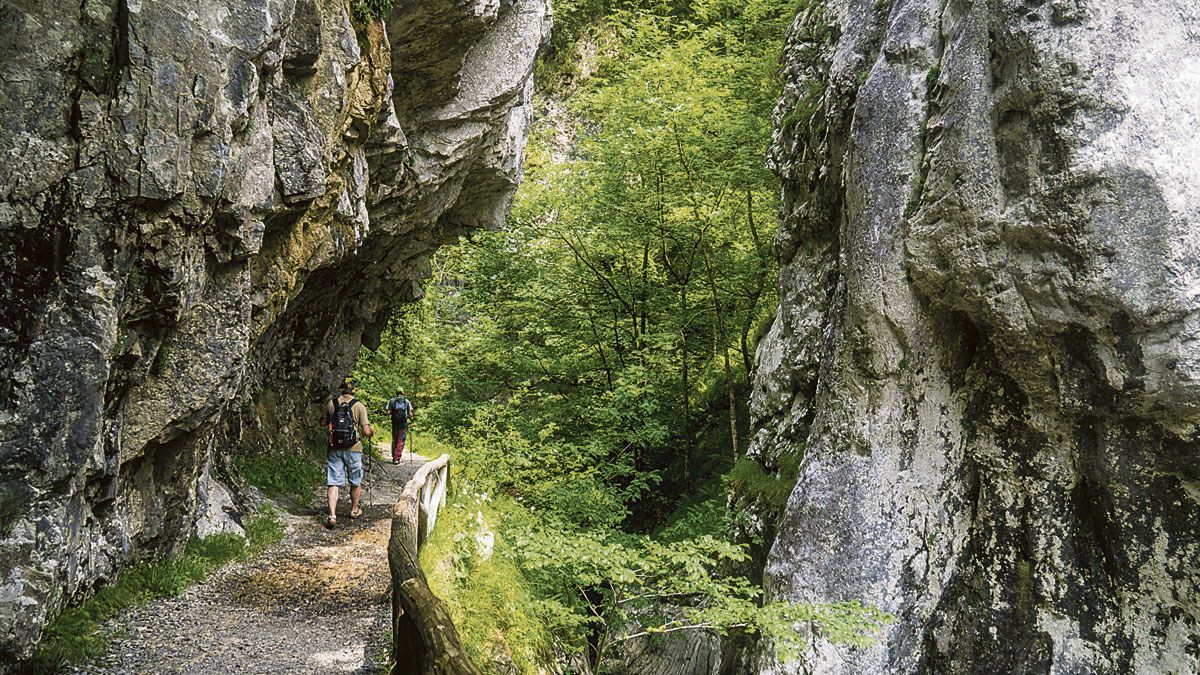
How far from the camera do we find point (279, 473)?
45.4ft

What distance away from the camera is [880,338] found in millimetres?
8266

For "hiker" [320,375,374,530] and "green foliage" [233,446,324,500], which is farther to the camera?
"green foliage" [233,446,324,500]

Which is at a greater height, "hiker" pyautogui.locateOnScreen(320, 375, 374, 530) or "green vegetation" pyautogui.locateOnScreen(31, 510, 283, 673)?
"hiker" pyautogui.locateOnScreen(320, 375, 374, 530)

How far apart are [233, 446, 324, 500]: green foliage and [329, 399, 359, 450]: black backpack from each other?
2.91 meters

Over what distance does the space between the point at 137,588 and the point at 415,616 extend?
4.32 metres

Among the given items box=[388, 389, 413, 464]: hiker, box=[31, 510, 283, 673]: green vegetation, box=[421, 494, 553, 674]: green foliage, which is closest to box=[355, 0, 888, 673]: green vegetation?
box=[388, 389, 413, 464]: hiker

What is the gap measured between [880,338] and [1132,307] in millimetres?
2420

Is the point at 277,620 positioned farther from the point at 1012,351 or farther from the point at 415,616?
the point at 1012,351

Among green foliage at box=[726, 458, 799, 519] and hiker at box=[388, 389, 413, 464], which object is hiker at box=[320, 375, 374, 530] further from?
green foliage at box=[726, 458, 799, 519]

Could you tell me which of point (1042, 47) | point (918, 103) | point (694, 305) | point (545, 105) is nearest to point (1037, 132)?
point (1042, 47)

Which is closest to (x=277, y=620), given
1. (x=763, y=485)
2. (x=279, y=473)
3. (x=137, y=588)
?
(x=137, y=588)

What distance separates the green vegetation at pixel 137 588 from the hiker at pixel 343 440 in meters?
0.89

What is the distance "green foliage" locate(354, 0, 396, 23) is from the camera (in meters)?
9.84

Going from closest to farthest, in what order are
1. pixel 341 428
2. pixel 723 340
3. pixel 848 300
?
pixel 848 300
pixel 341 428
pixel 723 340
